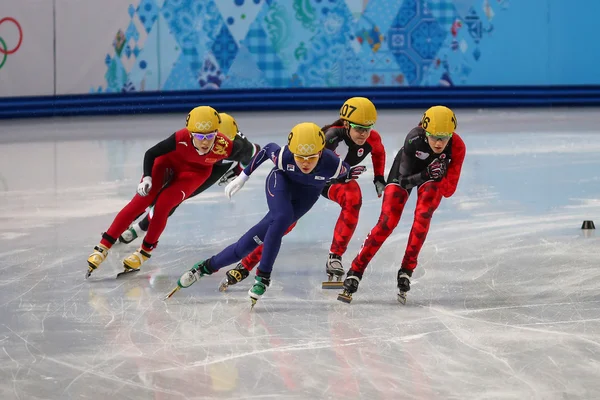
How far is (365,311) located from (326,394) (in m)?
1.47

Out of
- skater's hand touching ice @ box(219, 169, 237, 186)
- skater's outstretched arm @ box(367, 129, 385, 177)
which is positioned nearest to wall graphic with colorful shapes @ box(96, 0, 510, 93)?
skater's hand touching ice @ box(219, 169, 237, 186)

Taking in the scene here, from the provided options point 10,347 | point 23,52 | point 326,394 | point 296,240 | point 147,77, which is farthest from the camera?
point 147,77

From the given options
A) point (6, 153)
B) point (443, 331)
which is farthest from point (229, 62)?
point (443, 331)

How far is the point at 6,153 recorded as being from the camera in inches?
490

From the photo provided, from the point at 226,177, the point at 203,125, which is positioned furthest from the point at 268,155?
the point at 226,177

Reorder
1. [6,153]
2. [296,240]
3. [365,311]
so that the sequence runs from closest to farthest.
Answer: [365,311]
[296,240]
[6,153]

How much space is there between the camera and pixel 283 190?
5969mm

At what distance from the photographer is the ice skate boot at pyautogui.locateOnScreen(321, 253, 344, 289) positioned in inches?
253

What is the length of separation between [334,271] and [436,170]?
103 centimetres

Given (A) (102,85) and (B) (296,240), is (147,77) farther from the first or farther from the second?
(B) (296,240)

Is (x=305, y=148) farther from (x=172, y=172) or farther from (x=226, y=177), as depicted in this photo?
(x=172, y=172)

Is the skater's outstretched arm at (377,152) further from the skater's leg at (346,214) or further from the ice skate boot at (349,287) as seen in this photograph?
the ice skate boot at (349,287)

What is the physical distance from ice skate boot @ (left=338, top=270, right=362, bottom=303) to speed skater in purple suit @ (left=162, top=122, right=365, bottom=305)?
1.62 feet

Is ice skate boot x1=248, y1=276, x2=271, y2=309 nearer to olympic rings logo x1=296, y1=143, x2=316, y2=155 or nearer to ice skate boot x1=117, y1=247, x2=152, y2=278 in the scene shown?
olympic rings logo x1=296, y1=143, x2=316, y2=155
